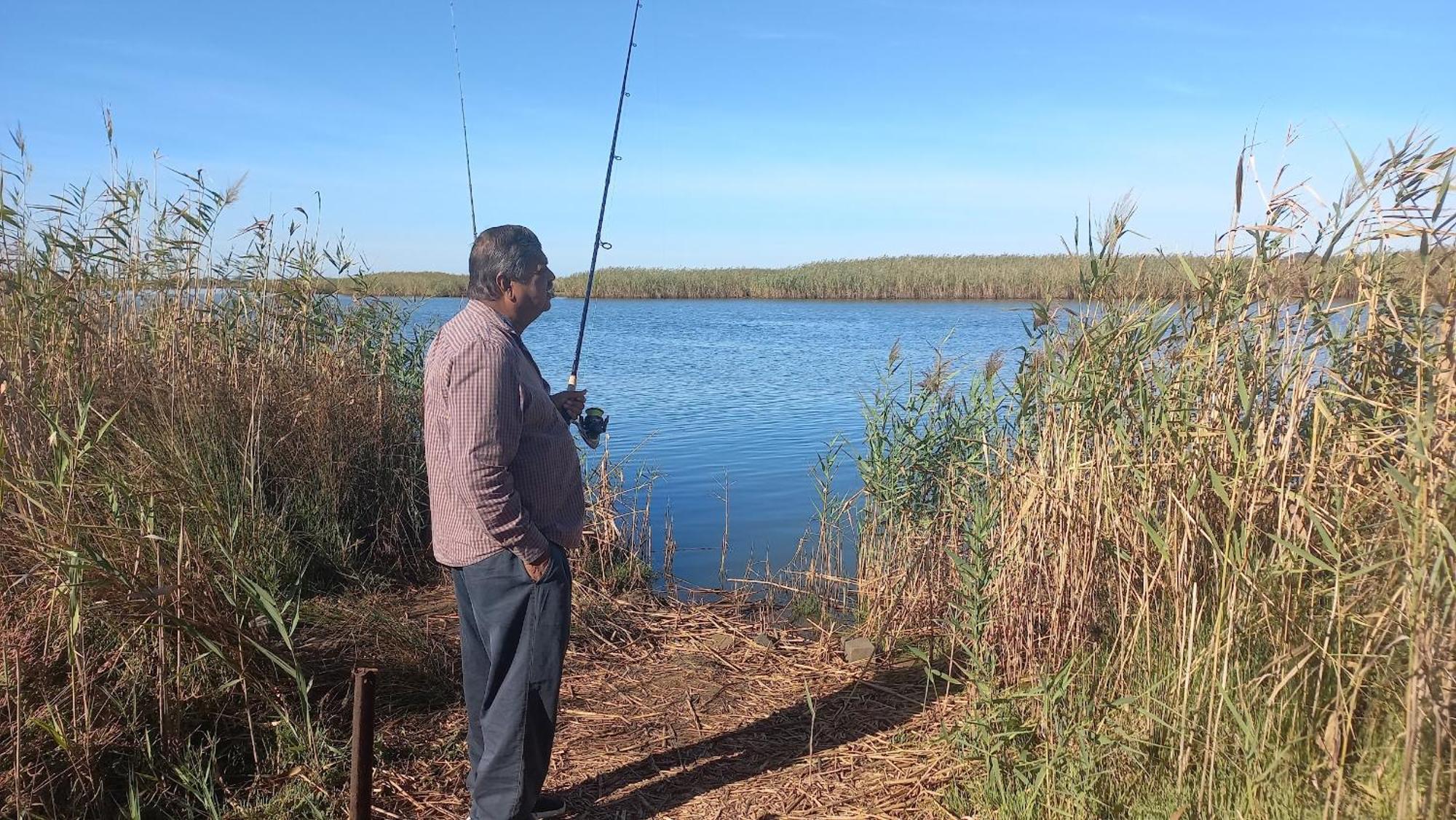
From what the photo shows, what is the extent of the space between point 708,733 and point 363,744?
5.35 ft

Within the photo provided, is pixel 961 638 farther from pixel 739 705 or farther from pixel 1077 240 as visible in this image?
pixel 1077 240

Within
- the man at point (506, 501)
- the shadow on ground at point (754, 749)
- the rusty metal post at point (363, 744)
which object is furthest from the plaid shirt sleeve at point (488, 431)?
the shadow on ground at point (754, 749)

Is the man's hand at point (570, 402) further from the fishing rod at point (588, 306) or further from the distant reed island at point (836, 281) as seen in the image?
the distant reed island at point (836, 281)

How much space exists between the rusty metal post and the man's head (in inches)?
41.5

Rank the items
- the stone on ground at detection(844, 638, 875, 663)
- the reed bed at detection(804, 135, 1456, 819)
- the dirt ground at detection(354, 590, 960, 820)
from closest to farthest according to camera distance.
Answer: the reed bed at detection(804, 135, 1456, 819), the dirt ground at detection(354, 590, 960, 820), the stone on ground at detection(844, 638, 875, 663)

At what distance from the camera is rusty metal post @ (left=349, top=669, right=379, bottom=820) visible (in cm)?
248

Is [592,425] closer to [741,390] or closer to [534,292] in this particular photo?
[534,292]

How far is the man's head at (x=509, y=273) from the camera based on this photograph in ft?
9.28

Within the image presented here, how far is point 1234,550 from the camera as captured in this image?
9.26ft

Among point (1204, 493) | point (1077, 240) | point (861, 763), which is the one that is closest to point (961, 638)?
point (861, 763)

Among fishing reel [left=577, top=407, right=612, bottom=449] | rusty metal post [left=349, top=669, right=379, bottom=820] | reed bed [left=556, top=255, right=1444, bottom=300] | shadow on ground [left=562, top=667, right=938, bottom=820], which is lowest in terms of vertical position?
shadow on ground [left=562, top=667, right=938, bottom=820]

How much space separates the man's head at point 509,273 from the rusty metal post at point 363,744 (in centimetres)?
105

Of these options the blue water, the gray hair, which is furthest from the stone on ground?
the gray hair

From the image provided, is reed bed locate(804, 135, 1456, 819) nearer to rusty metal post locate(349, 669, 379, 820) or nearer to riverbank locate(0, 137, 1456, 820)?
riverbank locate(0, 137, 1456, 820)
